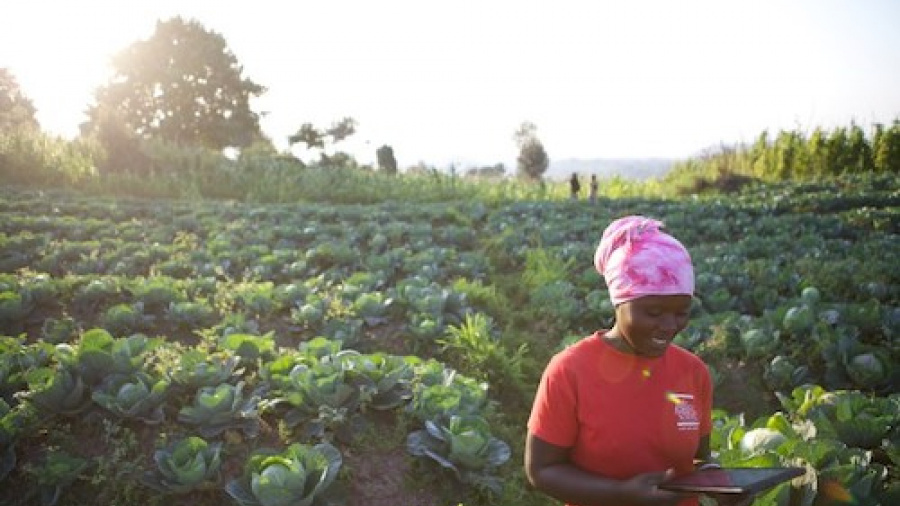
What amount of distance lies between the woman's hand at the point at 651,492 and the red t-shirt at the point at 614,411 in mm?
172

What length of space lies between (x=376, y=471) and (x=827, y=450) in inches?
83.8

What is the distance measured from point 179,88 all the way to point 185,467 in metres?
35.3

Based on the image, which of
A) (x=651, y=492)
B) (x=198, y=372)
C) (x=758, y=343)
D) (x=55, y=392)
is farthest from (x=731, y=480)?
(x=758, y=343)

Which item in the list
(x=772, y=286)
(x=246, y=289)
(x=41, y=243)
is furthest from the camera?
(x=41, y=243)

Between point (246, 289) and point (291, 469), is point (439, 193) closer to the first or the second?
point (246, 289)

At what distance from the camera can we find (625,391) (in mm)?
1682

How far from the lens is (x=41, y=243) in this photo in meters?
7.27

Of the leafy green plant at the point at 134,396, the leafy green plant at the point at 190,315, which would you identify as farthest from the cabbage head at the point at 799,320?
the leafy green plant at the point at 190,315

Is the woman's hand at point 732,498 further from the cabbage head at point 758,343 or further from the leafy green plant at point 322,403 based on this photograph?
the cabbage head at point 758,343

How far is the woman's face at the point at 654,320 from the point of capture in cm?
159

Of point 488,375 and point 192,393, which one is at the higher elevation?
point 192,393

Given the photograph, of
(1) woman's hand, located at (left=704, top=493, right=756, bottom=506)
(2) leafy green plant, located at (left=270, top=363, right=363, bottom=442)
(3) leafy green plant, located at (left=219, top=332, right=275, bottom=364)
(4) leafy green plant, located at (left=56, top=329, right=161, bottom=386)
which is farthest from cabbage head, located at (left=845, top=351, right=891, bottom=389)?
(4) leafy green plant, located at (left=56, top=329, right=161, bottom=386)

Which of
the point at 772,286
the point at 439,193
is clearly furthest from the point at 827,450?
the point at 439,193

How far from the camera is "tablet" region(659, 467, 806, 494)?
1336 mm
